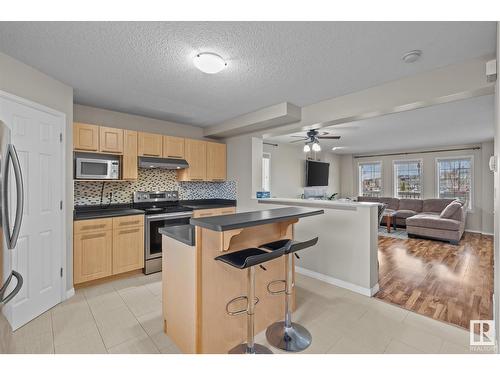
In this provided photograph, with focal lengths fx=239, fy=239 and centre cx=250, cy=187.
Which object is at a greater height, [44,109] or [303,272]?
[44,109]

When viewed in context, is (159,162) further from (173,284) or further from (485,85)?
(485,85)

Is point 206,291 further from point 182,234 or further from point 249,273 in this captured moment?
point 182,234

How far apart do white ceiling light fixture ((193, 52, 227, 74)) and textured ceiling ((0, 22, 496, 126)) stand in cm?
5

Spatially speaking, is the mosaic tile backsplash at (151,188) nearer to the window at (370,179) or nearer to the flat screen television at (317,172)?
the flat screen television at (317,172)

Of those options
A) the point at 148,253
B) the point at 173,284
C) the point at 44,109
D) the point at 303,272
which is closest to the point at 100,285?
the point at 148,253

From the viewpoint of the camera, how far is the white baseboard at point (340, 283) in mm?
2829

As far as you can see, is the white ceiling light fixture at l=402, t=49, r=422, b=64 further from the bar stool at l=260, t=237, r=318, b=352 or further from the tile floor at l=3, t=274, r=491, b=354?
Answer: the tile floor at l=3, t=274, r=491, b=354

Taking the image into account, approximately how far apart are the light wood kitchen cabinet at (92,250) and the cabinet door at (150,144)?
1191 millimetres

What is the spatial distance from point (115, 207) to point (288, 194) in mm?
4647

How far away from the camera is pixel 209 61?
6.58 feet

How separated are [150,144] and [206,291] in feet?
9.22

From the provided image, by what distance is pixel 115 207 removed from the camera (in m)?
3.69

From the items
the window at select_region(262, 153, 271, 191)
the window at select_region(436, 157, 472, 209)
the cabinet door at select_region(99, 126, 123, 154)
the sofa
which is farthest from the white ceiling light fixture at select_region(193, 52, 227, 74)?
the window at select_region(436, 157, 472, 209)

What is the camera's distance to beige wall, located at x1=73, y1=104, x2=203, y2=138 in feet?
11.2
